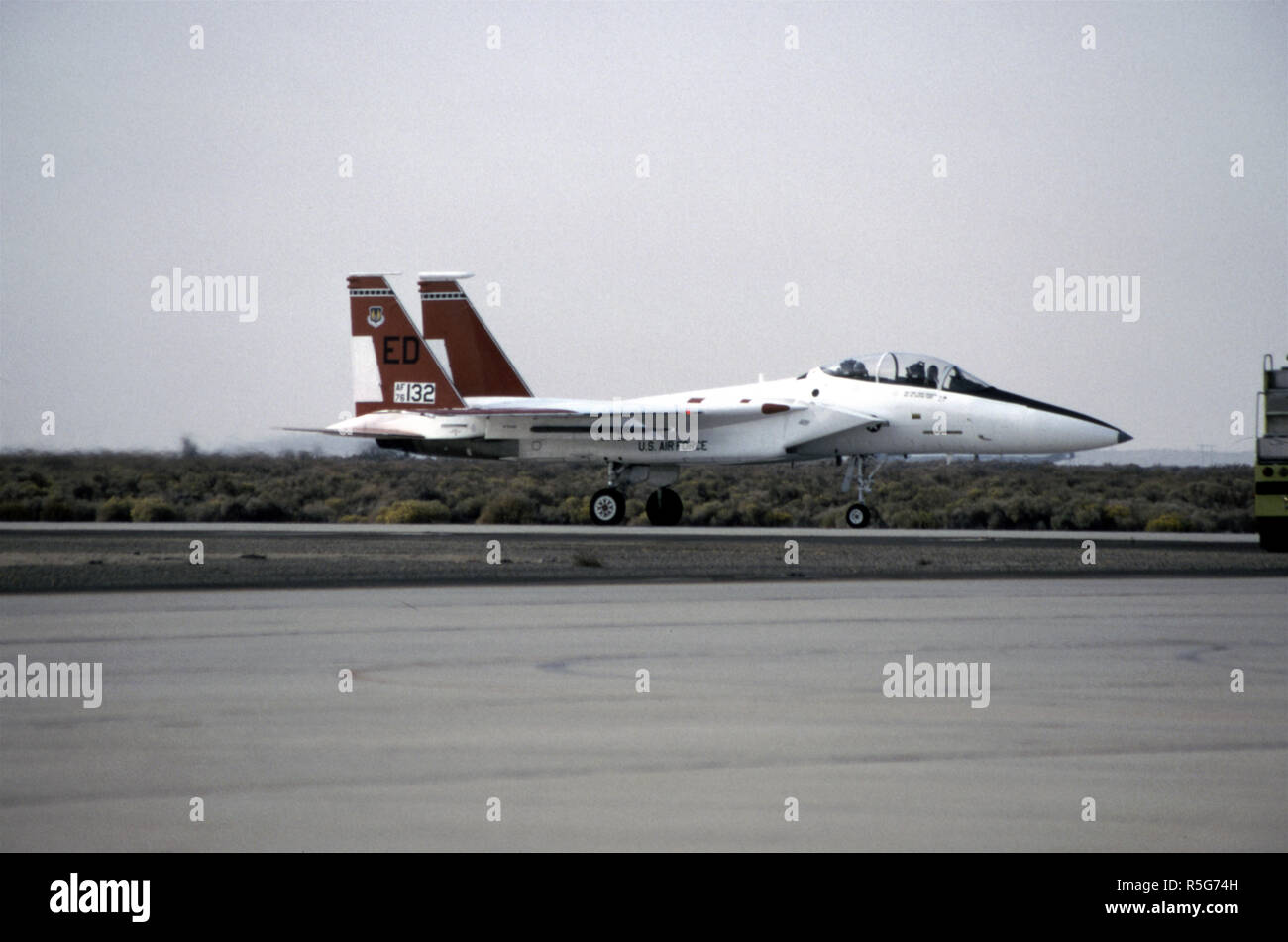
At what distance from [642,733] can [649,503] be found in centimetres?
2071

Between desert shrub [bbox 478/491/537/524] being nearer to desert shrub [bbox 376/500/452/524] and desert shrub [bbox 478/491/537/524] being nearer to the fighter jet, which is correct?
desert shrub [bbox 376/500/452/524]

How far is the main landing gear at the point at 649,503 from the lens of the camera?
2706 cm

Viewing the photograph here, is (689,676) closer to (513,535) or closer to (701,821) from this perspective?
(701,821)

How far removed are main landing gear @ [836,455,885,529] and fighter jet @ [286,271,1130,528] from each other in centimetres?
3

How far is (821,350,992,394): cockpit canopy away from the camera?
2606 centimetres

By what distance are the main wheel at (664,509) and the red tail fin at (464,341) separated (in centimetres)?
383

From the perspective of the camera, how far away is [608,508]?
27.1 meters

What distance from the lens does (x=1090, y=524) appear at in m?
30.8

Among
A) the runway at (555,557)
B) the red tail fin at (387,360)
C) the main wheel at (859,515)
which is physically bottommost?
the runway at (555,557)

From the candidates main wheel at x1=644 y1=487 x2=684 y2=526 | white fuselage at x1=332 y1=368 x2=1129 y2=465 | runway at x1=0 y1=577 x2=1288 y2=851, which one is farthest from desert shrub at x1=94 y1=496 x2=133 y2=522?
runway at x1=0 y1=577 x2=1288 y2=851

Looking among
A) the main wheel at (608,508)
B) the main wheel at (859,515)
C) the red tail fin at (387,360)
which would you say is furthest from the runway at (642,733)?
the red tail fin at (387,360)

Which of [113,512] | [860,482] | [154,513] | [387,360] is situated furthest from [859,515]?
[113,512]

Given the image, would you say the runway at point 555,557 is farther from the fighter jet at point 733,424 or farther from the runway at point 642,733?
the runway at point 642,733
